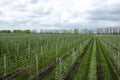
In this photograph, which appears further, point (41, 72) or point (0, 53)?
point (0, 53)

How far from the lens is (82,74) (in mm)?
13508

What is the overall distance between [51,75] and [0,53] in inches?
429

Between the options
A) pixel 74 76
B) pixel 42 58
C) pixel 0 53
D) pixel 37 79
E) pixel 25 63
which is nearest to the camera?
pixel 37 79

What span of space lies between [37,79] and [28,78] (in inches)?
20.5

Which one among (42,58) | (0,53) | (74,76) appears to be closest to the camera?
(74,76)

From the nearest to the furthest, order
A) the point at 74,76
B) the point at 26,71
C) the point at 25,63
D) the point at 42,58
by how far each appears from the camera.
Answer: the point at 74,76, the point at 26,71, the point at 25,63, the point at 42,58

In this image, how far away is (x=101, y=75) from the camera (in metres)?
13.7

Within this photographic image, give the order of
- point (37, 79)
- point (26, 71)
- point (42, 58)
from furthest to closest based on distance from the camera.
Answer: point (42, 58)
point (26, 71)
point (37, 79)

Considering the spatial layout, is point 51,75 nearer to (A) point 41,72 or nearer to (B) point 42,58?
(A) point 41,72

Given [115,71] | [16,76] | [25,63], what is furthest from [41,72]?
[115,71]

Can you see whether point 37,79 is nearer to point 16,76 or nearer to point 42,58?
point 16,76

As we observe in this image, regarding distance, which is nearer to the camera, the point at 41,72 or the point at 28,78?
the point at 28,78

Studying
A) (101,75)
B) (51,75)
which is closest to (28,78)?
(51,75)

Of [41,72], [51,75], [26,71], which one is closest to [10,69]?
[26,71]
